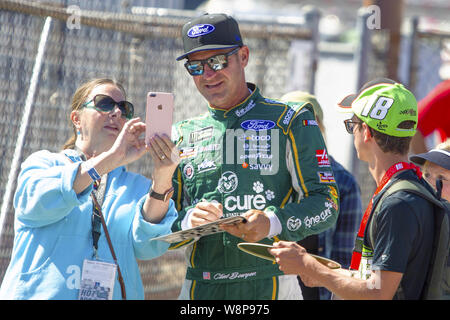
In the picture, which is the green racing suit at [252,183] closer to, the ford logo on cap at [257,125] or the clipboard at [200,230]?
the ford logo on cap at [257,125]

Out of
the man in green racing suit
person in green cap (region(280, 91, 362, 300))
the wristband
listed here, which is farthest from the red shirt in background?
the wristband

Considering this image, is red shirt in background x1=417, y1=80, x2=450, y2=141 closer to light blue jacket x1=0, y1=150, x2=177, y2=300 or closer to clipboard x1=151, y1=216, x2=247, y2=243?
light blue jacket x1=0, y1=150, x2=177, y2=300

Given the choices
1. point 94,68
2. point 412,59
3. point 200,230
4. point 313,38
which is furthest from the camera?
point 412,59

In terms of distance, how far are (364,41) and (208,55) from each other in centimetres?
360

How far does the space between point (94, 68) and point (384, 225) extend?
3.31 m

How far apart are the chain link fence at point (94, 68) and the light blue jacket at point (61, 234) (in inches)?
41.2

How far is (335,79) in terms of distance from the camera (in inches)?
352

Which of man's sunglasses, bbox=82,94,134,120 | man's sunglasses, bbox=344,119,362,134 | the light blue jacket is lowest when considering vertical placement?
the light blue jacket

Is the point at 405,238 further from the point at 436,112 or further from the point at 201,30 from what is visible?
the point at 436,112

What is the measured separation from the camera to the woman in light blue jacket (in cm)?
346

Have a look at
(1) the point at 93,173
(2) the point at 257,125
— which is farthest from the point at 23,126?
(2) the point at 257,125

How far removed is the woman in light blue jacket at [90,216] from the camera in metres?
3.46

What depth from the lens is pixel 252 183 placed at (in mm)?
3629

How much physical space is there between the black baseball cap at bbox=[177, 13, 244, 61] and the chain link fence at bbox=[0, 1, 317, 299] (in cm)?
140
